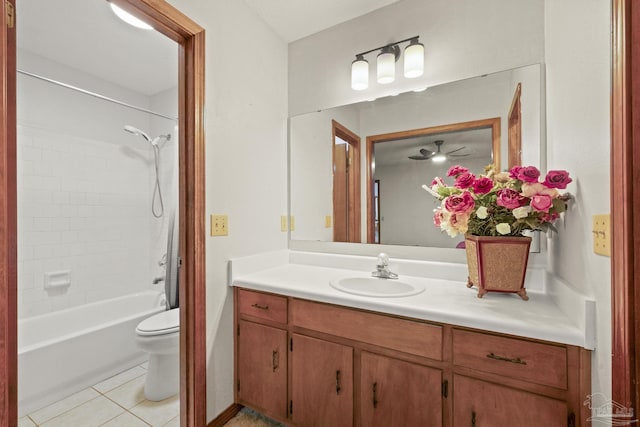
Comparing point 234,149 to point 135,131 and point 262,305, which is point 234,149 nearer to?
point 262,305

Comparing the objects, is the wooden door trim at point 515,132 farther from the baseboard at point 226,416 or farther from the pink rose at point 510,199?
the baseboard at point 226,416

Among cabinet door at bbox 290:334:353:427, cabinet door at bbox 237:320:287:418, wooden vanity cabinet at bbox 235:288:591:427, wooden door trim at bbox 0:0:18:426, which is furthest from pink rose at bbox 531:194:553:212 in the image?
wooden door trim at bbox 0:0:18:426

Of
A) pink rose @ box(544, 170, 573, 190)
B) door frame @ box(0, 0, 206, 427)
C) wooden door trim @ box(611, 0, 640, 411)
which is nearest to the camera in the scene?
wooden door trim @ box(611, 0, 640, 411)

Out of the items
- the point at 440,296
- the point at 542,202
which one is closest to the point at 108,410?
the point at 440,296

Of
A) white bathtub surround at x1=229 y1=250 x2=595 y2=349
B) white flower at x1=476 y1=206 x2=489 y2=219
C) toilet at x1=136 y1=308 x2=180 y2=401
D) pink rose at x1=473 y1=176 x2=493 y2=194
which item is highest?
pink rose at x1=473 y1=176 x2=493 y2=194

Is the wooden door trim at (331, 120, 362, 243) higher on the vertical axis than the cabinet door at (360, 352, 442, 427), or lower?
higher

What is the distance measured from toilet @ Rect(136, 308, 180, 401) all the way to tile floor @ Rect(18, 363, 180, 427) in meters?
0.06

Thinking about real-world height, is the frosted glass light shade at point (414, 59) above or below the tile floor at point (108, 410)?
above

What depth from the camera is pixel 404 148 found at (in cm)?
169

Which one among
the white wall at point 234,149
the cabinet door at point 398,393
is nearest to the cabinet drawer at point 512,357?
the cabinet door at point 398,393

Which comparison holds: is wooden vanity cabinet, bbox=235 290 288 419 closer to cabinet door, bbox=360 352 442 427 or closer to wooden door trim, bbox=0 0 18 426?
cabinet door, bbox=360 352 442 427

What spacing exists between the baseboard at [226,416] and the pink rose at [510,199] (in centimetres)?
177

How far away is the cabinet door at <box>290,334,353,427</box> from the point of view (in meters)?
1.22

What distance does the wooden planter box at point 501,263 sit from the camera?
111 centimetres
